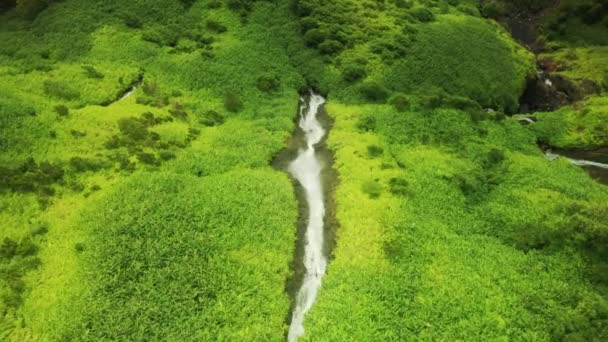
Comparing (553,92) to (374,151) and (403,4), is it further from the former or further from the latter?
(374,151)

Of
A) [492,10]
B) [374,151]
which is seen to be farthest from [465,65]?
[374,151]

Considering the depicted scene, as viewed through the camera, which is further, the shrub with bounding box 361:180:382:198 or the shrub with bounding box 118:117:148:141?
the shrub with bounding box 118:117:148:141

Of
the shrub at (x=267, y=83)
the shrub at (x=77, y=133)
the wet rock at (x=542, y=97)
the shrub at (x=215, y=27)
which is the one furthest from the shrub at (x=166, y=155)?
the wet rock at (x=542, y=97)

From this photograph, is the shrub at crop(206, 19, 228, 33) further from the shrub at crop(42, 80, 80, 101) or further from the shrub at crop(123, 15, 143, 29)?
the shrub at crop(42, 80, 80, 101)

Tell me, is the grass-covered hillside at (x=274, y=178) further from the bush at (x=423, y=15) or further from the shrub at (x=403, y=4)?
the shrub at (x=403, y=4)

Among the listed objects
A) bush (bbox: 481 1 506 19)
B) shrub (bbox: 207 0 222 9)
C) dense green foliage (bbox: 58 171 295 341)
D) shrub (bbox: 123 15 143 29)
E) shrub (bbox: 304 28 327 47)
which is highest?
bush (bbox: 481 1 506 19)

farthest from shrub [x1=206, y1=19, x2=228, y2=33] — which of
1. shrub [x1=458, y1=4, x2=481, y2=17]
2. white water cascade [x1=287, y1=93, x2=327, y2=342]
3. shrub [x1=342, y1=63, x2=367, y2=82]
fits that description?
shrub [x1=458, y1=4, x2=481, y2=17]
